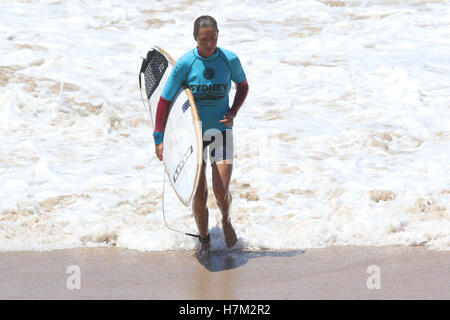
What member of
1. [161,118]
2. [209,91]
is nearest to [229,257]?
[161,118]

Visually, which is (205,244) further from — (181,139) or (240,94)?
(240,94)

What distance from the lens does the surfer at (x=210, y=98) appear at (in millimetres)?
4441

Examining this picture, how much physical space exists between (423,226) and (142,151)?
346 cm

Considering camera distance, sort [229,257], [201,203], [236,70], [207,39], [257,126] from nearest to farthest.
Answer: [207,39] → [236,70] → [201,203] → [229,257] → [257,126]

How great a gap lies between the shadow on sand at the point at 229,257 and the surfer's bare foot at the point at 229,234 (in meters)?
0.07

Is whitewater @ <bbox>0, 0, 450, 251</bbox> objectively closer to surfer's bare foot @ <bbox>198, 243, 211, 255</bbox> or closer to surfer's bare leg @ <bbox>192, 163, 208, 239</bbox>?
surfer's bare foot @ <bbox>198, 243, 211, 255</bbox>

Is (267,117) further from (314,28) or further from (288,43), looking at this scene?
(314,28)

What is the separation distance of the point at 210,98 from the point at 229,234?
3.67ft

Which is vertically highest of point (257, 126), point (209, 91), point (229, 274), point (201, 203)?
point (257, 126)

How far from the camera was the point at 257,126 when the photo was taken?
8.26m

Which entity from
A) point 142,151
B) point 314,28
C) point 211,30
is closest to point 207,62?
point 211,30

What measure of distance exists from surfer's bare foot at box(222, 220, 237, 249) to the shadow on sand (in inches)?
3.0

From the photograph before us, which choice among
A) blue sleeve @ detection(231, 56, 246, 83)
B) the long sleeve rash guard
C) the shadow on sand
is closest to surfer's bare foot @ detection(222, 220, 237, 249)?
the shadow on sand

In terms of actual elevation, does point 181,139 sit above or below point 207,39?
below
